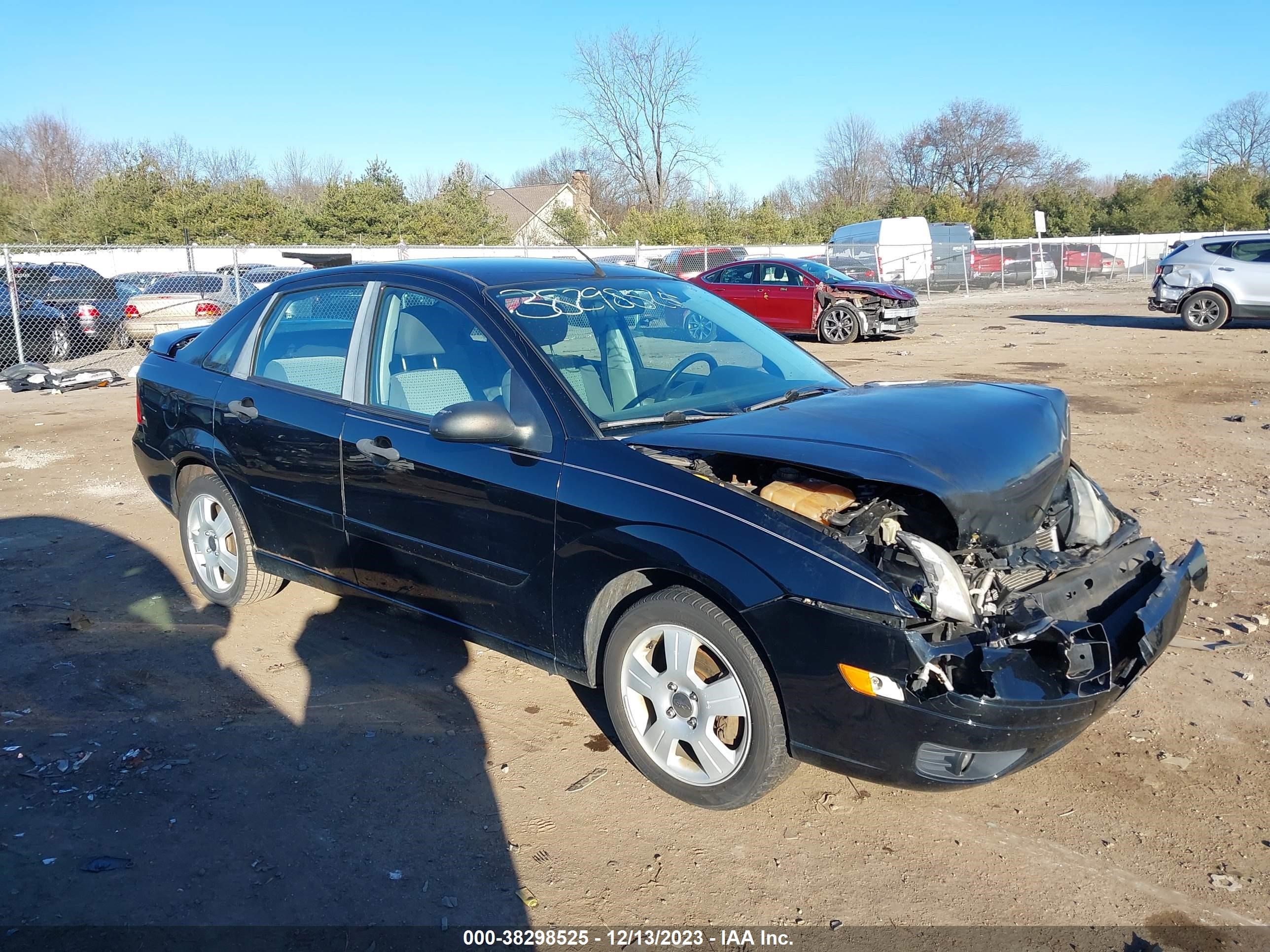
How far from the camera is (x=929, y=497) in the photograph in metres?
3.12

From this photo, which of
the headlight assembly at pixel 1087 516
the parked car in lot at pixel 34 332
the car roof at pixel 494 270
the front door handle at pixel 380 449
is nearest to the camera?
the headlight assembly at pixel 1087 516

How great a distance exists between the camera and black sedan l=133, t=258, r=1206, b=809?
9.40 ft

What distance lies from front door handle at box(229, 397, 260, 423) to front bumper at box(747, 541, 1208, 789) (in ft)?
9.44

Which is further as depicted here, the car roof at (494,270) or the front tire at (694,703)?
the car roof at (494,270)

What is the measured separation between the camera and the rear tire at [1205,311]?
17.6m

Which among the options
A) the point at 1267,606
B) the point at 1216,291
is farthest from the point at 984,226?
the point at 1267,606

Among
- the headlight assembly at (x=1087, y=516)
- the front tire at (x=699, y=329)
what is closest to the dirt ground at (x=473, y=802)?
the headlight assembly at (x=1087, y=516)

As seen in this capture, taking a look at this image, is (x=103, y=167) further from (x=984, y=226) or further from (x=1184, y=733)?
(x=1184, y=733)

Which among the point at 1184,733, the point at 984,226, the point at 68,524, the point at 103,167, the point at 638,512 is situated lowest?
the point at 1184,733

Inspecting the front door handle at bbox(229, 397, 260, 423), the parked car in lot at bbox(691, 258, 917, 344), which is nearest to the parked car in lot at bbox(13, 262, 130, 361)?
the parked car in lot at bbox(691, 258, 917, 344)

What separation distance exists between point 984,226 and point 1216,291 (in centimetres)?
3743

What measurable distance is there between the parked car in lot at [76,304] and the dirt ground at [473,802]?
1355cm

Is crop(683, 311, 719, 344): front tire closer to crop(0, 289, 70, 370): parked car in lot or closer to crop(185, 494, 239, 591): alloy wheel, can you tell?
crop(185, 494, 239, 591): alloy wheel

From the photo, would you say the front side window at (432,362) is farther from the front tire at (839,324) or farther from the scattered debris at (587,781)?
the front tire at (839,324)
